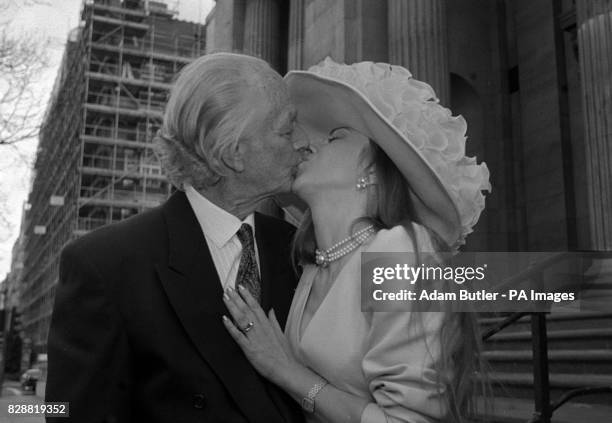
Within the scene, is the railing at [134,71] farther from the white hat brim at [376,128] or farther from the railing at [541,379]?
the white hat brim at [376,128]

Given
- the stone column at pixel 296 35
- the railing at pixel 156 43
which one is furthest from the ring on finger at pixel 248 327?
the railing at pixel 156 43

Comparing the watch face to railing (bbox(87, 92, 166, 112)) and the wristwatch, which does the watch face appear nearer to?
the wristwatch

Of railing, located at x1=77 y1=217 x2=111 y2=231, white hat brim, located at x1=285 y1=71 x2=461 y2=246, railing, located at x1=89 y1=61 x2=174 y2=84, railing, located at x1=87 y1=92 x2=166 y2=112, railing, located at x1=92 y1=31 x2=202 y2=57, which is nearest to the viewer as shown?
white hat brim, located at x1=285 y1=71 x2=461 y2=246

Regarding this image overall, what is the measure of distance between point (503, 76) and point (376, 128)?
38.2ft

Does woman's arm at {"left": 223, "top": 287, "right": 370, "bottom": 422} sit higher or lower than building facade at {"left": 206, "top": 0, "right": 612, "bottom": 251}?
lower

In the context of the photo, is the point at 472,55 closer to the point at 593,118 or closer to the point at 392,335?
the point at 593,118

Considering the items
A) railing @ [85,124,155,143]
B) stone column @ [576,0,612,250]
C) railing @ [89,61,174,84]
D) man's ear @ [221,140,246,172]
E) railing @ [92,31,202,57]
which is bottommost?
man's ear @ [221,140,246,172]

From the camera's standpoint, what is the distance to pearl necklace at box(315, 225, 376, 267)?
6.82 feet

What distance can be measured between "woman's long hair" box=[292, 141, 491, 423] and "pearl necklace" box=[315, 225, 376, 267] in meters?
0.04

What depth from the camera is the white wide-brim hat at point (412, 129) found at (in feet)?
6.77

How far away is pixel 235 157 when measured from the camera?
2127 mm

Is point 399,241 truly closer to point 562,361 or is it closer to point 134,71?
point 562,361

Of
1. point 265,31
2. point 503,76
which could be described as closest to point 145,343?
point 503,76

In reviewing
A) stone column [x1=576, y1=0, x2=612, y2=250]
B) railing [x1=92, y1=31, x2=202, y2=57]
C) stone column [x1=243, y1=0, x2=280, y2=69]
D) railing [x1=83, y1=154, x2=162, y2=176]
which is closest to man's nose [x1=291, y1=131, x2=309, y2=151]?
stone column [x1=576, y1=0, x2=612, y2=250]
